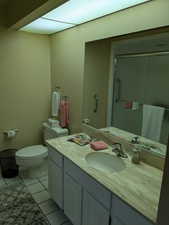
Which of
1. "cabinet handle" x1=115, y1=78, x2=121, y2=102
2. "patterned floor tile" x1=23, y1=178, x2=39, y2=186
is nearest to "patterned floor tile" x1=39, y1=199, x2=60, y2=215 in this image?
"patterned floor tile" x1=23, y1=178, x2=39, y2=186

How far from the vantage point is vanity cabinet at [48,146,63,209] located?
1.91 metres

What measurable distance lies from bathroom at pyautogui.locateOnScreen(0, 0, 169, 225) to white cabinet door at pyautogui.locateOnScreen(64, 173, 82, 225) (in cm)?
31

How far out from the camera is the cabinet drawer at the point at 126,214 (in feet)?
3.52

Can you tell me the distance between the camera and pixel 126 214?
45.8 inches

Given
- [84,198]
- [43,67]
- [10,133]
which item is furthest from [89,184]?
[43,67]

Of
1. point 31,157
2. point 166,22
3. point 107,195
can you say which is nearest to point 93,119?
point 31,157

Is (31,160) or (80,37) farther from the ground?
(80,37)

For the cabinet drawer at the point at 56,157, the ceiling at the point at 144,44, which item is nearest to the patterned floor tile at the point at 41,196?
the cabinet drawer at the point at 56,157

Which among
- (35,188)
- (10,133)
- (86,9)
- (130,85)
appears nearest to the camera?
(86,9)

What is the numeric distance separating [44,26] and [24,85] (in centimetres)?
98

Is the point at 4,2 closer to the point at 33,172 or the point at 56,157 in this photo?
the point at 56,157

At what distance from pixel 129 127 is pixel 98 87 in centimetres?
68

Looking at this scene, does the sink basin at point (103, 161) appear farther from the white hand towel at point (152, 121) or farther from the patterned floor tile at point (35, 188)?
the patterned floor tile at point (35, 188)

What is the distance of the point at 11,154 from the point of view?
2.86 metres
